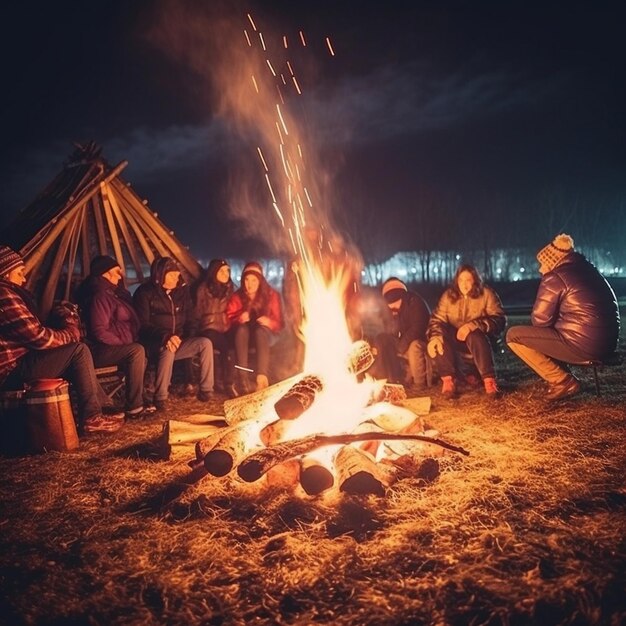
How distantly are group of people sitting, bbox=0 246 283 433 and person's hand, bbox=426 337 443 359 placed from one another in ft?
7.30

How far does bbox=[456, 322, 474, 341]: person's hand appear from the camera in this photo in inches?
239

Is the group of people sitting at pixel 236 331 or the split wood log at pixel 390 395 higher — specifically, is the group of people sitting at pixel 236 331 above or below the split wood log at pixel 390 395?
above

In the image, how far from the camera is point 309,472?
327cm

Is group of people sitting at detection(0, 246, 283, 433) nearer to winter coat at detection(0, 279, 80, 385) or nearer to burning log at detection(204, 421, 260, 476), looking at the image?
winter coat at detection(0, 279, 80, 385)

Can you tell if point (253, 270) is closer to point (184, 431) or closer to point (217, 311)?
point (217, 311)

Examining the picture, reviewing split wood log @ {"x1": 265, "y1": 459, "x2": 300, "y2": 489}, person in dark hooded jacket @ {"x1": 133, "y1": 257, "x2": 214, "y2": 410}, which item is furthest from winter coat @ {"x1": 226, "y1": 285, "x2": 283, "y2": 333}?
split wood log @ {"x1": 265, "y1": 459, "x2": 300, "y2": 489}

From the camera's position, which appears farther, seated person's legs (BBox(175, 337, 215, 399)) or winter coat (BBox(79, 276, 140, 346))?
seated person's legs (BBox(175, 337, 215, 399))

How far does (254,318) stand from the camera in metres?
7.18

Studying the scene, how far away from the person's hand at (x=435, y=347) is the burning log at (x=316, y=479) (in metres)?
3.26

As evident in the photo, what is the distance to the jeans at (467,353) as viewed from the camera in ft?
19.6

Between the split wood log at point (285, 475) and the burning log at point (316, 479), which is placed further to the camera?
the split wood log at point (285, 475)

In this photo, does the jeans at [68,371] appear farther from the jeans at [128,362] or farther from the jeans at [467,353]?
the jeans at [467,353]

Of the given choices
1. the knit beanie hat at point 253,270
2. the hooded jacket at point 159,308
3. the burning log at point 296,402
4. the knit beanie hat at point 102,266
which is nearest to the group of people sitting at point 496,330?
the knit beanie hat at point 253,270

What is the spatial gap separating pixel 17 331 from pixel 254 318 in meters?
3.23
